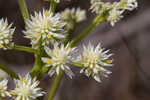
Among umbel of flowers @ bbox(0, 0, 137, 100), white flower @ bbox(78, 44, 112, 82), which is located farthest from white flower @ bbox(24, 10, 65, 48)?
white flower @ bbox(78, 44, 112, 82)

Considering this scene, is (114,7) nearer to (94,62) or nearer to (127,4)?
(127,4)

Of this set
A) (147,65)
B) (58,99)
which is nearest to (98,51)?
(58,99)

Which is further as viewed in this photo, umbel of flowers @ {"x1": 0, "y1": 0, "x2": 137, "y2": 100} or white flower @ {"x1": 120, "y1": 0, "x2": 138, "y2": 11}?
white flower @ {"x1": 120, "y1": 0, "x2": 138, "y2": 11}

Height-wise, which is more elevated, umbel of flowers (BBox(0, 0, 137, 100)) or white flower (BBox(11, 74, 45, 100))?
umbel of flowers (BBox(0, 0, 137, 100))

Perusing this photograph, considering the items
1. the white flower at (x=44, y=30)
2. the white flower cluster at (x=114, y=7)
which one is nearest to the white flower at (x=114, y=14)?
the white flower cluster at (x=114, y=7)

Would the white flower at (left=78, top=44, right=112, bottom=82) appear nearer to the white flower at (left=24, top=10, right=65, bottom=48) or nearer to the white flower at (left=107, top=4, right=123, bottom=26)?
the white flower at (left=24, top=10, right=65, bottom=48)

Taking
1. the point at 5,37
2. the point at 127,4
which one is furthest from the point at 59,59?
the point at 127,4

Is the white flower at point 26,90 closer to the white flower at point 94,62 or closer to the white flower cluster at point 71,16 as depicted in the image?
the white flower at point 94,62
